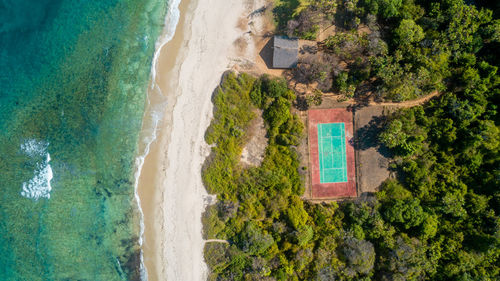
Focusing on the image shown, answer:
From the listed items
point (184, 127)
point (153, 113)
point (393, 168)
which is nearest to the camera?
point (393, 168)

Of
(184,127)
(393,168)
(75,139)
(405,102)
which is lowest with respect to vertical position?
(393,168)

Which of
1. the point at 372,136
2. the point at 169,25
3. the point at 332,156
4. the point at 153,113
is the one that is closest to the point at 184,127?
the point at 153,113

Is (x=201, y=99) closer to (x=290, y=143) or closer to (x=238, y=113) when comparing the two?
(x=238, y=113)

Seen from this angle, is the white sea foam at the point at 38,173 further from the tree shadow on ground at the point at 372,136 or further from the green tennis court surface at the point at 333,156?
the tree shadow on ground at the point at 372,136

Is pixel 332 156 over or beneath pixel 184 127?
beneath

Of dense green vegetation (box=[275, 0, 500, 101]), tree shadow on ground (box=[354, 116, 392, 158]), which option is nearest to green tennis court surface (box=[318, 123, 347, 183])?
tree shadow on ground (box=[354, 116, 392, 158])

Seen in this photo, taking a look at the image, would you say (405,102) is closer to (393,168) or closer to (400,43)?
(400,43)
